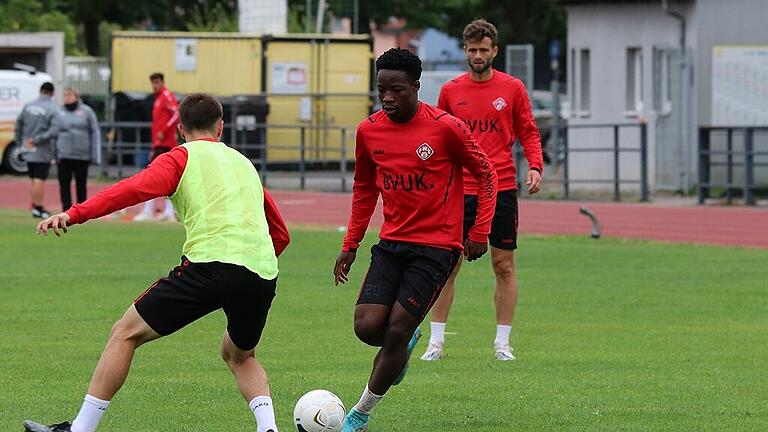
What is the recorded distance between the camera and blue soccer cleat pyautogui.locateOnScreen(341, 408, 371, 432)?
803 cm

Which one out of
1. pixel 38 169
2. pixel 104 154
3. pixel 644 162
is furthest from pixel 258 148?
pixel 38 169

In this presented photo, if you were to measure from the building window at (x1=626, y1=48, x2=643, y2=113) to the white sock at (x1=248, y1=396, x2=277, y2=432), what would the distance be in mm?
24779

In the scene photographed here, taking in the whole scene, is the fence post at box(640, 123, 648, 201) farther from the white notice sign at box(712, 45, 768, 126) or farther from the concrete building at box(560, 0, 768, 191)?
the white notice sign at box(712, 45, 768, 126)

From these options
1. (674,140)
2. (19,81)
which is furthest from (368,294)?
(19,81)

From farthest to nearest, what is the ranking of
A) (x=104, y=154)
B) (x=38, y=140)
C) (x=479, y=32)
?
(x=104, y=154) → (x=38, y=140) → (x=479, y=32)

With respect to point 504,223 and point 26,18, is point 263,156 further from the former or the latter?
point 26,18

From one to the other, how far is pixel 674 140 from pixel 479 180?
22299 mm

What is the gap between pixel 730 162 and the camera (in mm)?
27219

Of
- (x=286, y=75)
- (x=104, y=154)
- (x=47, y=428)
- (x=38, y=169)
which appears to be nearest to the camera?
(x=47, y=428)

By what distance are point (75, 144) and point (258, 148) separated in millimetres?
10573

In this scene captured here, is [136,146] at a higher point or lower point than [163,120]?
lower

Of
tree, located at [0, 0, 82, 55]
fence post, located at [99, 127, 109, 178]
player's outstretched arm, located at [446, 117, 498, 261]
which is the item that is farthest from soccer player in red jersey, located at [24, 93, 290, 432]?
tree, located at [0, 0, 82, 55]

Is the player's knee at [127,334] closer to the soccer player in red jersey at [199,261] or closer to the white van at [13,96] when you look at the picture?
the soccer player in red jersey at [199,261]

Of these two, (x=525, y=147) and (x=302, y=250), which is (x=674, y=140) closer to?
(x=302, y=250)
